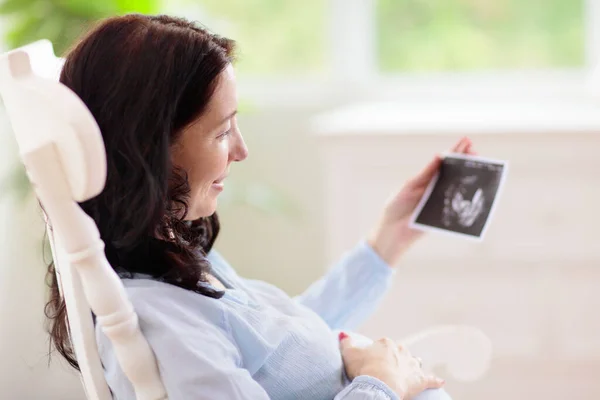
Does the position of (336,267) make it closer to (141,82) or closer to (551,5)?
(141,82)

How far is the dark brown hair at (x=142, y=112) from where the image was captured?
0.97 m

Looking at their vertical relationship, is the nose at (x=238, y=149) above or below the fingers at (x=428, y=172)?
above

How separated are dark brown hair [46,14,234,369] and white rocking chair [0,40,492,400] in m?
0.07

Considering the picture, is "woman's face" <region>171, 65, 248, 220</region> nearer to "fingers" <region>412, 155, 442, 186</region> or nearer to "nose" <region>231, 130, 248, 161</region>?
"nose" <region>231, 130, 248, 161</region>

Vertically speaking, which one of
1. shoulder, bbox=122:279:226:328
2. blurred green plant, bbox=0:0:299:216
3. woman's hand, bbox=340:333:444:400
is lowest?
woman's hand, bbox=340:333:444:400

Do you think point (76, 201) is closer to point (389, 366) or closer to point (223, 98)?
point (223, 98)

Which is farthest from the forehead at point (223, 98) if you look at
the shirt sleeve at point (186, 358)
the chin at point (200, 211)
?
the shirt sleeve at point (186, 358)

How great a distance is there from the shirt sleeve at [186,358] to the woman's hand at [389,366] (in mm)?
213

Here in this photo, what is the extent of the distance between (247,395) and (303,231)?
6.30 feet

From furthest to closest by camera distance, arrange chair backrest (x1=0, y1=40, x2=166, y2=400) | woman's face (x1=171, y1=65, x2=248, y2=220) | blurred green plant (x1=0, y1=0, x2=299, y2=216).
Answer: blurred green plant (x1=0, y1=0, x2=299, y2=216), woman's face (x1=171, y1=65, x2=248, y2=220), chair backrest (x1=0, y1=40, x2=166, y2=400)

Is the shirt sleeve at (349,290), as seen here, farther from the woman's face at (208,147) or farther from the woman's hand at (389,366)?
the woman's face at (208,147)

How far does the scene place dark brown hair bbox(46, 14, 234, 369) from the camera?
3.18 ft

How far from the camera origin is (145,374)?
952 millimetres

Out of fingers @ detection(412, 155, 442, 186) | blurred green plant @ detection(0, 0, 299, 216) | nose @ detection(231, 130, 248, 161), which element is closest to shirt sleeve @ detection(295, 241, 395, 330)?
fingers @ detection(412, 155, 442, 186)
